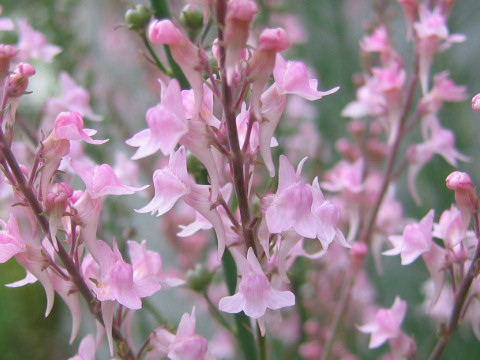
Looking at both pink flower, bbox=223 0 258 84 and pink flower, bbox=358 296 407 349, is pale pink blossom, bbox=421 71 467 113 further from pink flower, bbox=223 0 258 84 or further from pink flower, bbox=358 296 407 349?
pink flower, bbox=223 0 258 84

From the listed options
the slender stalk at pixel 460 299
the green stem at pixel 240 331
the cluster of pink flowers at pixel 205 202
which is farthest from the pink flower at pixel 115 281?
the slender stalk at pixel 460 299

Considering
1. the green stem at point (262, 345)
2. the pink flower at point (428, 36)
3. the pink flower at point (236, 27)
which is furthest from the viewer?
the pink flower at point (428, 36)

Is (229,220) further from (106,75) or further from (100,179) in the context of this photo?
(106,75)

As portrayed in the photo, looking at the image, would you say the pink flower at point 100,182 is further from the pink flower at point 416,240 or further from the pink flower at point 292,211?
the pink flower at point 416,240

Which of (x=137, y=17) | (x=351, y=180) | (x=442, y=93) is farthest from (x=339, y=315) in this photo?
(x=137, y=17)

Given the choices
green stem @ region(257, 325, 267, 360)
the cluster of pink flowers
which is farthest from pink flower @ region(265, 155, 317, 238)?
green stem @ region(257, 325, 267, 360)

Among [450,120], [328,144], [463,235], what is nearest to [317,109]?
[328,144]
